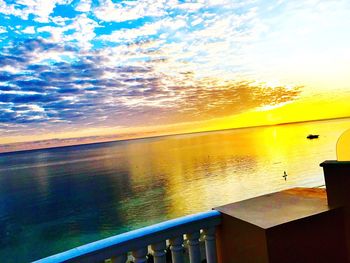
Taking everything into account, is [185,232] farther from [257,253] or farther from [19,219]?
[19,219]

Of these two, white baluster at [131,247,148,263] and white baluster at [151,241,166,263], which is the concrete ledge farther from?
white baluster at [131,247,148,263]

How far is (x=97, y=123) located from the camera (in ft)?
383

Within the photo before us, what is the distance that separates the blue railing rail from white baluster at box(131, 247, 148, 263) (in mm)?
36

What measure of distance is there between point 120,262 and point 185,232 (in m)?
0.56

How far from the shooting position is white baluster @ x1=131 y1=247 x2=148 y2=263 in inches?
80.8

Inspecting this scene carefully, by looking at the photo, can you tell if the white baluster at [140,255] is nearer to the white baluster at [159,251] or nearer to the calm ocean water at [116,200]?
the white baluster at [159,251]

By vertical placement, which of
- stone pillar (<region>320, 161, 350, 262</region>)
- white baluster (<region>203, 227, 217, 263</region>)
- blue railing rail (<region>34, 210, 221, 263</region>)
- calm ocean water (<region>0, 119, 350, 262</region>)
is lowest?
calm ocean water (<region>0, 119, 350, 262</region>)

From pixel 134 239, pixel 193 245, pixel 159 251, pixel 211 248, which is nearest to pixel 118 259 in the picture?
pixel 134 239

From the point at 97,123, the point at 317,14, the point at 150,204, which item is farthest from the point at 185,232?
the point at 97,123

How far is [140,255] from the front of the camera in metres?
2.07

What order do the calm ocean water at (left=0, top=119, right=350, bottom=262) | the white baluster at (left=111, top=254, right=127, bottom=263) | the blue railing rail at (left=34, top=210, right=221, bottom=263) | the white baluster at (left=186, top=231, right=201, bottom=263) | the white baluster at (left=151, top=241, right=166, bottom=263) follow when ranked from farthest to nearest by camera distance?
the calm ocean water at (left=0, top=119, right=350, bottom=262)
the white baluster at (left=186, top=231, right=201, bottom=263)
the white baluster at (left=151, top=241, right=166, bottom=263)
the white baluster at (left=111, top=254, right=127, bottom=263)
the blue railing rail at (left=34, top=210, right=221, bottom=263)

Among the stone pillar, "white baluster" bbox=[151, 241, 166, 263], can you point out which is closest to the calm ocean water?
the stone pillar

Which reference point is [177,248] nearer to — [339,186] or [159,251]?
[159,251]

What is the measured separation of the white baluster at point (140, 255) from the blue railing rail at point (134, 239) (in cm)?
4
